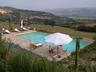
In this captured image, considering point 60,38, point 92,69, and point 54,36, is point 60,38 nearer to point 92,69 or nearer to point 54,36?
point 54,36

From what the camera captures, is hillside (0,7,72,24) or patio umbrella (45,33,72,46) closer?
patio umbrella (45,33,72,46)

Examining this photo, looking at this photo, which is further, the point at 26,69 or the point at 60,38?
the point at 60,38

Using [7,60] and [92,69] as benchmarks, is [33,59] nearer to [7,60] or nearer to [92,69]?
[7,60]

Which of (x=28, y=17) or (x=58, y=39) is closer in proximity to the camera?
(x=58, y=39)

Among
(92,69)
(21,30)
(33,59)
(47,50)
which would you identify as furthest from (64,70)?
(21,30)

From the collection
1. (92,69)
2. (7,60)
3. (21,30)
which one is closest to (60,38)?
(92,69)

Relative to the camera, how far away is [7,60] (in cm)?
541

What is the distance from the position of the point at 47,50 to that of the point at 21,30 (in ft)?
37.6

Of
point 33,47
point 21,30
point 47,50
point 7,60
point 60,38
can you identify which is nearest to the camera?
point 7,60

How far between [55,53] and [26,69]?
838cm

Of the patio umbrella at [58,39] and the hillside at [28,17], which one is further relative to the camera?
the hillside at [28,17]

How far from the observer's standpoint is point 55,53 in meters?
12.8

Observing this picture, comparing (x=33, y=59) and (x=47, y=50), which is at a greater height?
A: (x=33, y=59)

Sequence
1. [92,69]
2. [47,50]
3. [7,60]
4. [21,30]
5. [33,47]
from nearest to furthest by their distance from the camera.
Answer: [7,60]
[92,69]
[47,50]
[33,47]
[21,30]
